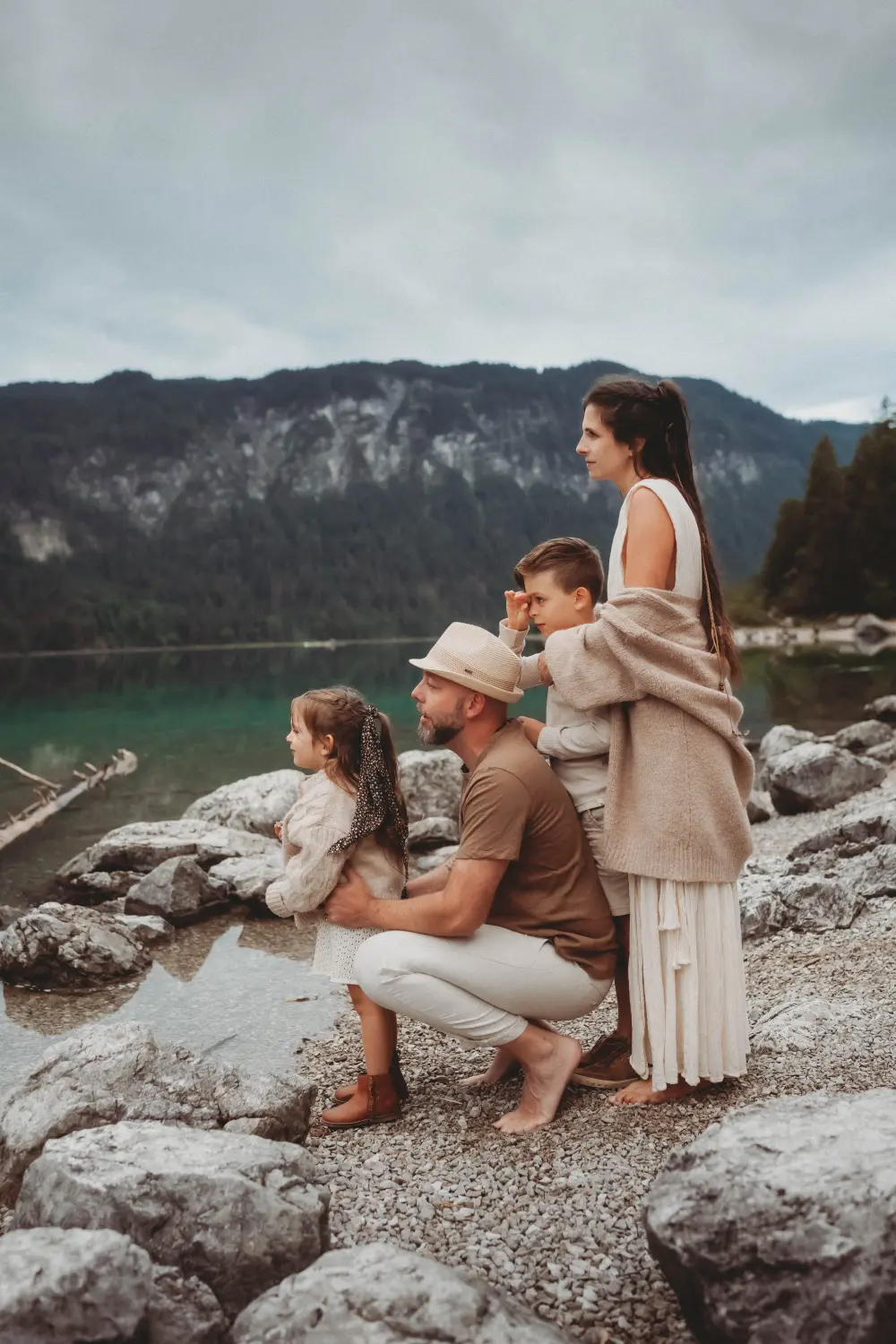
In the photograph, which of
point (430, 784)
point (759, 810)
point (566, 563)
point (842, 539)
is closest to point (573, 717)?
point (566, 563)

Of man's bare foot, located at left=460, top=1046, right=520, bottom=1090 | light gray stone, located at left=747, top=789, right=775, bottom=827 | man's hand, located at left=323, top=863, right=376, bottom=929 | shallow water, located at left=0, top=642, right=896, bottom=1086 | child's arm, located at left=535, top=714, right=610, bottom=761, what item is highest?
child's arm, located at left=535, top=714, right=610, bottom=761

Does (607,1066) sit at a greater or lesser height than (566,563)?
lesser

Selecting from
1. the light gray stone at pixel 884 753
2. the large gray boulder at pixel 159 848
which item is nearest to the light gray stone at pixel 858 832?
the large gray boulder at pixel 159 848

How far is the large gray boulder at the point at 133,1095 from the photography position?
12.6 ft

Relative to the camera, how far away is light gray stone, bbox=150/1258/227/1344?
2699 millimetres

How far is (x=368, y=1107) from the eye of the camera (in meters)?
4.46

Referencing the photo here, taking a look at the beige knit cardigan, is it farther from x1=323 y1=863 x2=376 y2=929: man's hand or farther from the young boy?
x1=323 y1=863 x2=376 y2=929: man's hand

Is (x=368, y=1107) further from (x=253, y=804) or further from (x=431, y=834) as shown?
(x=253, y=804)

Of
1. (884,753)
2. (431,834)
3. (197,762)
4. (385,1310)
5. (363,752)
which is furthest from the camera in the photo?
(197,762)

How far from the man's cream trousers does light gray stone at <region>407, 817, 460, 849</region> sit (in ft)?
24.8

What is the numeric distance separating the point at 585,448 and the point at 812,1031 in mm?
2759

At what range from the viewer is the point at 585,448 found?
434cm

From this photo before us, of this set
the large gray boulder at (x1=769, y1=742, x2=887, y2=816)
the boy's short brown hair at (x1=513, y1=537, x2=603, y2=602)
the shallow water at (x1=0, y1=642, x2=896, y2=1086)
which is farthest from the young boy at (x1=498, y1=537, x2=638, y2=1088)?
the large gray boulder at (x1=769, y1=742, x2=887, y2=816)

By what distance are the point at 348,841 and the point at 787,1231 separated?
2.35 metres
